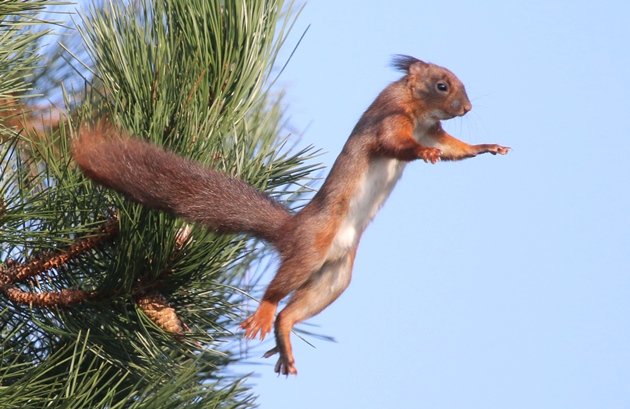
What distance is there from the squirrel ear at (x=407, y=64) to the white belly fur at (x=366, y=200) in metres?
0.32

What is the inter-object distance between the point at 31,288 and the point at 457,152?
916 mm

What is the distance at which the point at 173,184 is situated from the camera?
1.96 meters

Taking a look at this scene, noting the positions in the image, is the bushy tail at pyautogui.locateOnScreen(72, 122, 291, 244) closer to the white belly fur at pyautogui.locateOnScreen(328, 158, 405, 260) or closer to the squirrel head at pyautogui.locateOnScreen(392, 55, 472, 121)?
the white belly fur at pyautogui.locateOnScreen(328, 158, 405, 260)

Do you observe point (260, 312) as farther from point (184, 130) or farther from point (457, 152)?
point (457, 152)

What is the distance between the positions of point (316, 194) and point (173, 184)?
427mm

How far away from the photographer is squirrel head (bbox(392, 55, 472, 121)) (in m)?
2.43

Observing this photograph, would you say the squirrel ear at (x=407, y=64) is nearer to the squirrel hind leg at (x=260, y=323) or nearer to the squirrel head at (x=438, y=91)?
the squirrel head at (x=438, y=91)

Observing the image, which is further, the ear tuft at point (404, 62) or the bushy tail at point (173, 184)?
the ear tuft at point (404, 62)

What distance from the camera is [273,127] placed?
2.40m

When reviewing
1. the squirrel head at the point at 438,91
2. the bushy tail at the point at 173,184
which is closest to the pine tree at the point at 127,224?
the bushy tail at the point at 173,184

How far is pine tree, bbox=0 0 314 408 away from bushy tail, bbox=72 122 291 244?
6 cm

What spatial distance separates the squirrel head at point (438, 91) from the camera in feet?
7.96

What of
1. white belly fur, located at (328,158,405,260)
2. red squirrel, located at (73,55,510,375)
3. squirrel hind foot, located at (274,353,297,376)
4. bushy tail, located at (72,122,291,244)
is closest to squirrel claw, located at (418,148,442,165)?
red squirrel, located at (73,55,510,375)

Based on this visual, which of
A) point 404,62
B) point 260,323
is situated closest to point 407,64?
point 404,62
